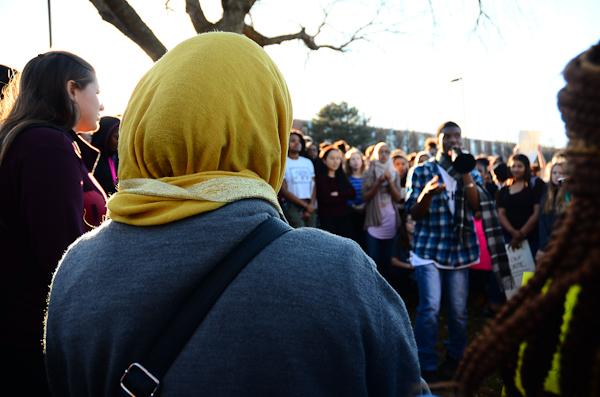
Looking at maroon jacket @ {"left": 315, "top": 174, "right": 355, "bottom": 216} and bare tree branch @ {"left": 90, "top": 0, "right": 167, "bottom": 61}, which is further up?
bare tree branch @ {"left": 90, "top": 0, "right": 167, "bottom": 61}

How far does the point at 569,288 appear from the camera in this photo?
715 millimetres

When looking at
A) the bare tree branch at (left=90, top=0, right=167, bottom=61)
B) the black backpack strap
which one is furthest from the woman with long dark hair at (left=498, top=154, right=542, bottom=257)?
the black backpack strap

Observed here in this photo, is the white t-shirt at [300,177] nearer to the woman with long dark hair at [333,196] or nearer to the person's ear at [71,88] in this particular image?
the woman with long dark hair at [333,196]

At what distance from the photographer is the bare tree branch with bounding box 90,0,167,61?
591 cm

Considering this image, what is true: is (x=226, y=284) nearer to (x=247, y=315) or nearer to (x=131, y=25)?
(x=247, y=315)

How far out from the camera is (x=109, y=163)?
12.2ft

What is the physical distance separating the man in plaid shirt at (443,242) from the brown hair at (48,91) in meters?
2.74

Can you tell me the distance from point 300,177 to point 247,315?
5.52 m

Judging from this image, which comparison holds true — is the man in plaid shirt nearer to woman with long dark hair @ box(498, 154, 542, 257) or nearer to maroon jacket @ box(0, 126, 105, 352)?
woman with long dark hair @ box(498, 154, 542, 257)

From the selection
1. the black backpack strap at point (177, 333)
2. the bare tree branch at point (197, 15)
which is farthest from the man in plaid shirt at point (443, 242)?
the bare tree branch at point (197, 15)

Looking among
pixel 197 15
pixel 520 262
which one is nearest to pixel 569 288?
pixel 520 262

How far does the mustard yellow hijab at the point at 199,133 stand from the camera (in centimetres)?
126

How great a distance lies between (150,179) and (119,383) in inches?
18.6

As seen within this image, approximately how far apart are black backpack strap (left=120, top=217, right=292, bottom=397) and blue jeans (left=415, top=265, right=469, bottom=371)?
3293 mm
